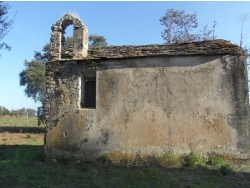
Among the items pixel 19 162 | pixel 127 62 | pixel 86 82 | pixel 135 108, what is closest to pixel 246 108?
pixel 135 108

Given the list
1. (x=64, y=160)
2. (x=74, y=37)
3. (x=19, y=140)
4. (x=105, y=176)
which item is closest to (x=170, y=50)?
(x=74, y=37)

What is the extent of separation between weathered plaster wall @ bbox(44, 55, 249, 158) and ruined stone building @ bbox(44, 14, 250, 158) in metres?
0.03

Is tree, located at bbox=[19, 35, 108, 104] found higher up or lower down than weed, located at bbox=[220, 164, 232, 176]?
higher up

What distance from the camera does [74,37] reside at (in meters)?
11.3

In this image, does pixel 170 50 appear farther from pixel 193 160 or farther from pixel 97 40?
pixel 97 40

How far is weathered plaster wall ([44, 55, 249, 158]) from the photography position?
31.6 ft

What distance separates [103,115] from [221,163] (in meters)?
4.44

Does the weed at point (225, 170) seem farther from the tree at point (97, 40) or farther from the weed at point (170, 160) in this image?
the tree at point (97, 40)

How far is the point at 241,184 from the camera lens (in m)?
7.24

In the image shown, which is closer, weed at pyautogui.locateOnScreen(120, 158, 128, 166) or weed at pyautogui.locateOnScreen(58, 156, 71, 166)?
weed at pyautogui.locateOnScreen(120, 158, 128, 166)

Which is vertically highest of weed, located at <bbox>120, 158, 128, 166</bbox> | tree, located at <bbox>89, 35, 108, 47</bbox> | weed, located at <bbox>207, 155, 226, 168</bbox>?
tree, located at <bbox>89, 35, 108, 47</bbox>

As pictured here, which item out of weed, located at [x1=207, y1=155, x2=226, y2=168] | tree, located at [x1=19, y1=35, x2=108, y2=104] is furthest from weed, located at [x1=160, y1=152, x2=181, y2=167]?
tree, located at [x1=19, y1=35, x2=108, y2=104]

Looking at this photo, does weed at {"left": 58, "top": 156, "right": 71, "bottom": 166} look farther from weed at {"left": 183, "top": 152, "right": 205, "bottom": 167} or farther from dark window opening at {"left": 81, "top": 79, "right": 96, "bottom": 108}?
weed at {"left": 183, "top": 152, "right": 205, "bottom": 167}

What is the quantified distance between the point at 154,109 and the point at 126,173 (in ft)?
8.79
